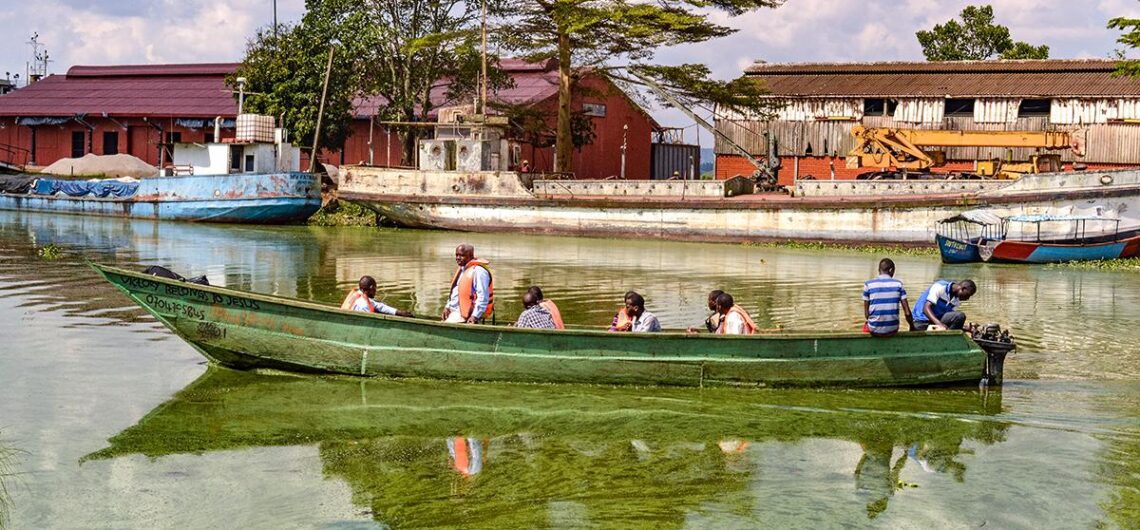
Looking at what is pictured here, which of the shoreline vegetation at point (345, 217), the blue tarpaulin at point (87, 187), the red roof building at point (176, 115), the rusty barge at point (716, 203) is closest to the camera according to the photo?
the rusty barge at point (716, 203)

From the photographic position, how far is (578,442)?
1058cm

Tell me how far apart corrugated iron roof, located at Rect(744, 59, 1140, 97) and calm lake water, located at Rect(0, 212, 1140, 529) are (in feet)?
78.5

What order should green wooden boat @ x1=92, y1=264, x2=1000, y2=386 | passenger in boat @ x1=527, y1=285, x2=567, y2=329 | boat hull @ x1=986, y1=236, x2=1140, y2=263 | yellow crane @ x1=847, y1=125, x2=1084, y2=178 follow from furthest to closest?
yellow crane @ x1=847, y1=125, x2=1084, y2=178, boat hull @ x1=986, y1=236, x2=1140, y2=263, passenger in boat @ x1=527, y1=285, x2=567, y2=329, green wooden boat @ x1=92, y1=264, x2=1000, y2=386

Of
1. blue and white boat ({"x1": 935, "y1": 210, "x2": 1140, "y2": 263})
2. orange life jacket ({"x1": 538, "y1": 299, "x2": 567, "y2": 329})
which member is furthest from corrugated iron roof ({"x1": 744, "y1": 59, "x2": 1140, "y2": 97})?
orange life jacket ({"x1": 538, "y1": 299, "x2": 567, "y2": 329})

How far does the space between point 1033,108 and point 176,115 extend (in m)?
32.1

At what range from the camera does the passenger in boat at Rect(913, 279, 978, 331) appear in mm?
13266

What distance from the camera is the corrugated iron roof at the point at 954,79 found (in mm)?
39531

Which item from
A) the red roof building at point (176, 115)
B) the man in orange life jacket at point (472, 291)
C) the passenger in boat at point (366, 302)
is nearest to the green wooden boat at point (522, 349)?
the passenger in boat at point (366, 302)

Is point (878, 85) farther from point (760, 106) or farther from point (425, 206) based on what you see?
point (425, 206)

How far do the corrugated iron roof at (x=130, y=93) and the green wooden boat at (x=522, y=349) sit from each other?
3653 cm

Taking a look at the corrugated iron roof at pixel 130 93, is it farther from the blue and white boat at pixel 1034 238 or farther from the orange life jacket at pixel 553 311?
the orange life jacket at pixel 553 311

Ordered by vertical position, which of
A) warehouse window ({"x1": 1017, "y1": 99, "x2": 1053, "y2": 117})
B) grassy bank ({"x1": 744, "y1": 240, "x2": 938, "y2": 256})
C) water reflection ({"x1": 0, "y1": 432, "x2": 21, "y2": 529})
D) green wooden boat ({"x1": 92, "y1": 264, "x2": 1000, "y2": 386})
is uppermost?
warehouse window ({"x1": 1017, "y1": 99, "x2": 1053, "y2": 117})

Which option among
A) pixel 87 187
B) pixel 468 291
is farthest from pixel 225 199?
pixel 468 291

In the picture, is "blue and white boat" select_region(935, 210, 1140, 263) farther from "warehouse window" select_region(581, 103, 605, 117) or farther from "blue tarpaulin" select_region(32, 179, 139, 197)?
"blue tarpaulin" select_region(32, 179, 139, 197)
